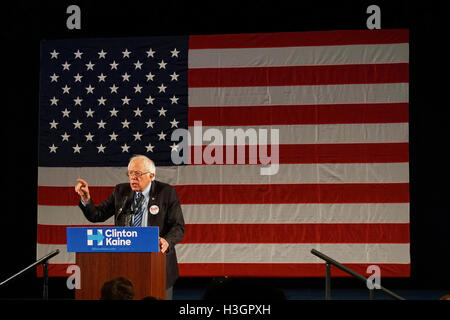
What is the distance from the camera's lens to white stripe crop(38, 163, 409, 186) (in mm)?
6262

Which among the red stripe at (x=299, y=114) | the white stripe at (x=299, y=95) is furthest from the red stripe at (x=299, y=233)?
the white stripe at (x=299, y=95)

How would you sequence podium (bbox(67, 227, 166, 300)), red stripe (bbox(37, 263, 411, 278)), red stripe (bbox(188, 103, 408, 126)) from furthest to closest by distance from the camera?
red stripe (bbox(188, 103, 408, 126)), red stripe (bbox(37, 263, 411, 278)), podium (bbox(67, 227, 166, 300))

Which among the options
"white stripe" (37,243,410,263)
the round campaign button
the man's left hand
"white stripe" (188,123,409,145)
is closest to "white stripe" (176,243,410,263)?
"white stripe" (37,243,410,263)

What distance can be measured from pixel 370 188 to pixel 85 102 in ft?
10.9

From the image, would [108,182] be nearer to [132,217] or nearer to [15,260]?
[15,260]

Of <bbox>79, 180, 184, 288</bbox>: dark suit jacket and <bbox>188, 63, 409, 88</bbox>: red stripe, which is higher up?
<bbox>188, 63, 409, 88</bbox>: red stripe

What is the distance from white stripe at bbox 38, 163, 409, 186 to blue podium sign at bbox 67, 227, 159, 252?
9.60ft

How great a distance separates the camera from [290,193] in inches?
250

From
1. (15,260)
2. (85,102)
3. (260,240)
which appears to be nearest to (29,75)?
(85,102)

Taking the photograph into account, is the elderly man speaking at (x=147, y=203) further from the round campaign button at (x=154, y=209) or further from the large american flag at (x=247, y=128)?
the large american flag at (x=247, y=128)

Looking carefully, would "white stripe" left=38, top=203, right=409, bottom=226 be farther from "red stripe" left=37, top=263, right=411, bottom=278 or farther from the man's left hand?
the man's left hand

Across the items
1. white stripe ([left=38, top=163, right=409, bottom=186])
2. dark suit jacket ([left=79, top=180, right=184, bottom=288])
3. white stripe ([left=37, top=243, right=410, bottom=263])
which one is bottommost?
white stripe ([left=37, top=243, right=410, bottom=263])

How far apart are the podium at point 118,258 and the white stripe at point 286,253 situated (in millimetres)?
2784

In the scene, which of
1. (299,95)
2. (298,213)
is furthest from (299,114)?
(298,213)
